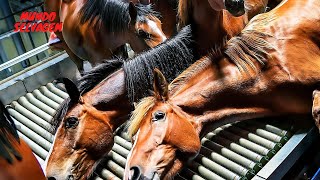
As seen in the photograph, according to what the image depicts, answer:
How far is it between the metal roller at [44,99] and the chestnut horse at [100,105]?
28.1 inches

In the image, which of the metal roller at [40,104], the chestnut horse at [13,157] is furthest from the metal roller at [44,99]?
the chestnut horse at [13,157]

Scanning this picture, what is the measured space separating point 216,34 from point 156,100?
85 cm

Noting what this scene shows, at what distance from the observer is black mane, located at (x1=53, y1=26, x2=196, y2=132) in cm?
238

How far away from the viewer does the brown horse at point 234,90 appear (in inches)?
78.1

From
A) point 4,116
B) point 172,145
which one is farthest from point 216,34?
point 4,116

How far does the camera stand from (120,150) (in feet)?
8.18

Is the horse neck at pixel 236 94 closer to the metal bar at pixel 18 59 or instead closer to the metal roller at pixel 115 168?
the metal roller at pixel 115 168

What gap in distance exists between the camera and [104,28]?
3369 mm

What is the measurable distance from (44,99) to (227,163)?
1.70 meters

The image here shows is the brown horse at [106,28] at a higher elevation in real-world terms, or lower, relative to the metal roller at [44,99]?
higher

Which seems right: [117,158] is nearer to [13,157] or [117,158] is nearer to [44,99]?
[44,99]

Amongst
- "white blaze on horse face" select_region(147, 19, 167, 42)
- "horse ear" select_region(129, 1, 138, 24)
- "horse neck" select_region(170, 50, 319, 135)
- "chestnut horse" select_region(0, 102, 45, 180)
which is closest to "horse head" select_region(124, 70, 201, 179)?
"horse neck" select_region(170, 50, 319, 135)

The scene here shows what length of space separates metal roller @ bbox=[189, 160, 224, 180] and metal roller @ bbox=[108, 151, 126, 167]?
42cm

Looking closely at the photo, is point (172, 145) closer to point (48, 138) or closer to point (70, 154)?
point (70, 154)
